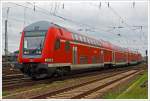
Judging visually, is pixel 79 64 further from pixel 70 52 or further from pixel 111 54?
pixel 111 54

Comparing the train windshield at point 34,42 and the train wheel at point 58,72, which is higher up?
the train windshield at point 34,42

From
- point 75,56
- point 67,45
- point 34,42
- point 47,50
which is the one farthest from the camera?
point 75,56

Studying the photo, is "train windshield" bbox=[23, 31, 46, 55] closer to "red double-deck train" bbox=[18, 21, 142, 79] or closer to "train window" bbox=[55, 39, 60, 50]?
"red double-deck train" bbox=[18, 21, 142, 79]

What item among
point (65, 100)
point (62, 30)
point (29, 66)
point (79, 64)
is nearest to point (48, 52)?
point (29, 66)

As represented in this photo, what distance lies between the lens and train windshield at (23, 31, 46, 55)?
60.7 feet

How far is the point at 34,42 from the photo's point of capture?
18797 millimetres

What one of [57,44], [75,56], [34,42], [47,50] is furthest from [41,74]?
[75,56]

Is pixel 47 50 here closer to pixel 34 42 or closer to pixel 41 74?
pixel 34 42

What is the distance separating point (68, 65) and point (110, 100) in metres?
9.81

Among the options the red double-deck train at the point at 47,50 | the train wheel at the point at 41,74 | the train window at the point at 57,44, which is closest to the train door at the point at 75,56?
the red double-deck train at the point at 47,50

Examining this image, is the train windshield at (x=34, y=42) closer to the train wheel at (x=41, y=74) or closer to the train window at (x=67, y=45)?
the train wheel at (x=41, y=74)

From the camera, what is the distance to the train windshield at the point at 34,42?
1852 centimetres

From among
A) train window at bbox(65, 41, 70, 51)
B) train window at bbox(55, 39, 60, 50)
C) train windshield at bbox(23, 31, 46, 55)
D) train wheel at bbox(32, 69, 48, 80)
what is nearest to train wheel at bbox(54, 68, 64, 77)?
train wheel at bbox(32, 69, 48, 80)

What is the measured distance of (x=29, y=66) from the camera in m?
18.7
